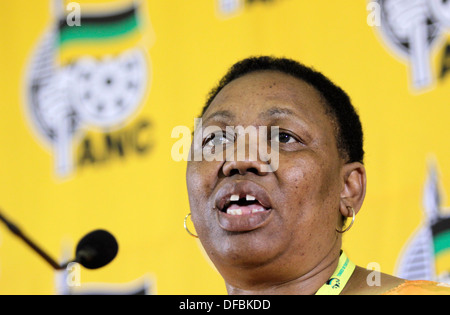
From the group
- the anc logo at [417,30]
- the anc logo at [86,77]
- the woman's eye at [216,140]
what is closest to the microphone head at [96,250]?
the woman's eye at [216,140]

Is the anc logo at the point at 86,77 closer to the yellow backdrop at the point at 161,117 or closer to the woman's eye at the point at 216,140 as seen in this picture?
the yellow backdrop at the point at 161,117

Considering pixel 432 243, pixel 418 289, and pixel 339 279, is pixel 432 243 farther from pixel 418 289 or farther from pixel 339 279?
pixel 418 289

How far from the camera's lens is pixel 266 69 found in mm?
1857

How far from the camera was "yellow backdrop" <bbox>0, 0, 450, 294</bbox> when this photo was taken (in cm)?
252

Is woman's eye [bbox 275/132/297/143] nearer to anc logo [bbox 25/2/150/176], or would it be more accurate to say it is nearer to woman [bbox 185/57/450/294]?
woman [bbox 185/57/450/294]

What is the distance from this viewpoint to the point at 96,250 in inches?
57.8

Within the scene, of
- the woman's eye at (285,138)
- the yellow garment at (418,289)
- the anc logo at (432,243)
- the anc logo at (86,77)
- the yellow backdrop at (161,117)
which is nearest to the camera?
the yellow garment at (418,289)

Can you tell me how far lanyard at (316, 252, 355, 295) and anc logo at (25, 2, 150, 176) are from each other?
5.79 ft

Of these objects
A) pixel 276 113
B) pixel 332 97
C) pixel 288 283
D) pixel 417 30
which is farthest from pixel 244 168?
pixel 417 30

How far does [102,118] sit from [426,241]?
5.38 feet

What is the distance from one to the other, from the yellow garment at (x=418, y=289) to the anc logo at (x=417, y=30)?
1211mm

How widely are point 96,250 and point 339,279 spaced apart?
58 centimetres

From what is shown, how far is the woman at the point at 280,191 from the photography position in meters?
1.51
